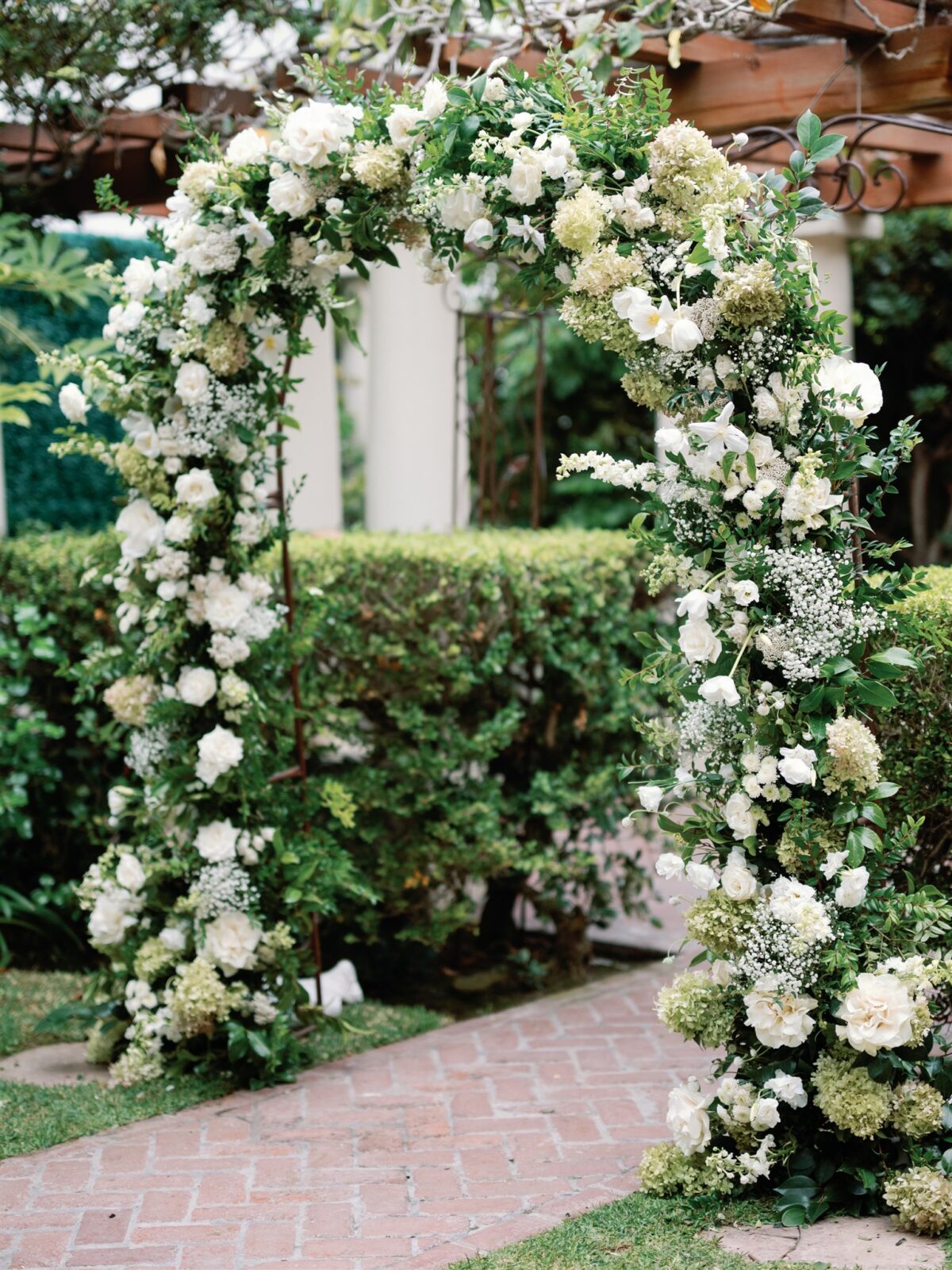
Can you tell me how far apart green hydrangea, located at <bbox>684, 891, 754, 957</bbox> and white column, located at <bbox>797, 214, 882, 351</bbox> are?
5.37m

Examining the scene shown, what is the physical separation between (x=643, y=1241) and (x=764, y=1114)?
415 millimetres

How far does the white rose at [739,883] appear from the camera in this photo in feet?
11.3

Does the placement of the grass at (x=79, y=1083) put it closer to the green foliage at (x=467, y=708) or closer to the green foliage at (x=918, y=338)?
the green foliage at (x=467, y=708)

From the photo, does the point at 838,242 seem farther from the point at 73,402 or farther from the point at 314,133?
the point at 73,402

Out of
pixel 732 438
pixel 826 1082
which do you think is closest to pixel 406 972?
pixel 826 1082

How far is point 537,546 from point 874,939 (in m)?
2.68

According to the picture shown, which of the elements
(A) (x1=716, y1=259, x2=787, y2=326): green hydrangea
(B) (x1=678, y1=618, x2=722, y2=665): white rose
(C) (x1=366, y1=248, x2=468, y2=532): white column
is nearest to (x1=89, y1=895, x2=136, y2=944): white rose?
(B) (x1=678, y1=618, x2=722, y2=665): white rose

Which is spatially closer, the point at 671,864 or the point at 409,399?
the point at 671,864

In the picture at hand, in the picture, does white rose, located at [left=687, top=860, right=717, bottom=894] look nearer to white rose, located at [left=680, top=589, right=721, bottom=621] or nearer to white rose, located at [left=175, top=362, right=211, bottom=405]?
white rose, located at [left=680, top=589, right=721, bottom=621]

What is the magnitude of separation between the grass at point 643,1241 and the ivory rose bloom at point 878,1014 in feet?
1.55

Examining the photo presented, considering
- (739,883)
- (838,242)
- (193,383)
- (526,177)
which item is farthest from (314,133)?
(838,242)

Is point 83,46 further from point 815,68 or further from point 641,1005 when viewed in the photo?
point 641,1005

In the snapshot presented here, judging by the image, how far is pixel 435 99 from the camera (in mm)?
3758

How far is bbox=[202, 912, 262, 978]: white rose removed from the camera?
15.0ft
